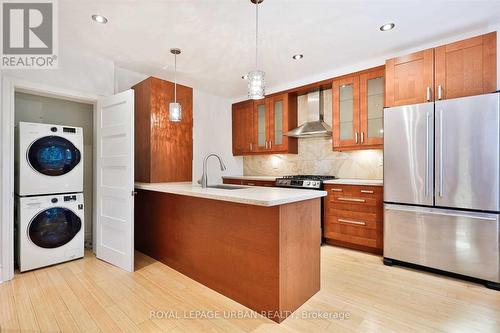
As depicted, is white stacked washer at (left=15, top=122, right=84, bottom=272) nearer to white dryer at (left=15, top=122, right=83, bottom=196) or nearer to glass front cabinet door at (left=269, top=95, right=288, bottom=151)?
white dryer at (left=15, top=122, right=83, bottom=196)

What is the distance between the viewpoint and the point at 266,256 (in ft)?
6.03

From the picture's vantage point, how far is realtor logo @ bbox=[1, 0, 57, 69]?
2.20 m

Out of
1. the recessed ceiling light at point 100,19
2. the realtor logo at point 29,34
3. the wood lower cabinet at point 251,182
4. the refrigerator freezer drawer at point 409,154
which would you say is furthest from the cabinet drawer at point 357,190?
the realtor logo at point 29,34

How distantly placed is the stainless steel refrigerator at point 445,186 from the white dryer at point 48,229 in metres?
3.69

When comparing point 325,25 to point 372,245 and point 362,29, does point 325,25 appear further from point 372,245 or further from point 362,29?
point 372,245

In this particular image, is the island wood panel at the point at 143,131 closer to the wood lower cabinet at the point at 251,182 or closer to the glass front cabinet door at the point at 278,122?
the wood lower cabinet at the point at 251,182

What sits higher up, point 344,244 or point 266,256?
point 266,256

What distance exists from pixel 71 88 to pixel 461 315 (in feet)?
14.2

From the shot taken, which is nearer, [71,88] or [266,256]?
[266,256]

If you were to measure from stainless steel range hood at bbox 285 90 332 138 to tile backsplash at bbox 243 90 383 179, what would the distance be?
100 mm

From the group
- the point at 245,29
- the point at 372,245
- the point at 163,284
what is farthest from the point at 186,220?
the point at 372,245

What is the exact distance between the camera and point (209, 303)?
2.02 meters

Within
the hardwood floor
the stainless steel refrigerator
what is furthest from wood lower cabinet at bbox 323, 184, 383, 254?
the hardwood floor

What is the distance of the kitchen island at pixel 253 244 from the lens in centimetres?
178
